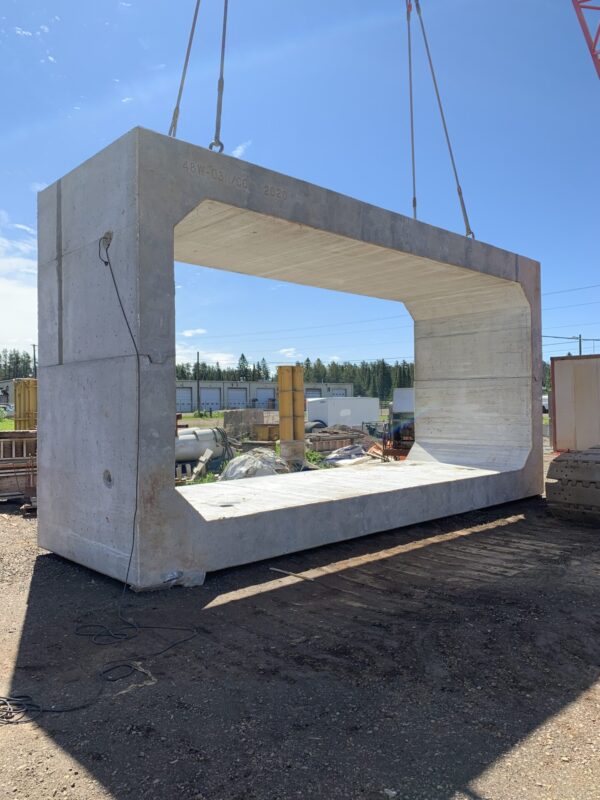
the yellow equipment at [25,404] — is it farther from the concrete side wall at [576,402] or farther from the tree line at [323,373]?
the tree line at [323,373]

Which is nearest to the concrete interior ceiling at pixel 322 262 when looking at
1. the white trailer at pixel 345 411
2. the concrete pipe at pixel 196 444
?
the concrete pipe at pixel 196 444

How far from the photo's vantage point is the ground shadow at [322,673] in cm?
304

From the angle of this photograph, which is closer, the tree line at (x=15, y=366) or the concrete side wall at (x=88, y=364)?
the concrete side wall at (x=88, y=364)

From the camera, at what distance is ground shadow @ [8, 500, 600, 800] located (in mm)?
3035

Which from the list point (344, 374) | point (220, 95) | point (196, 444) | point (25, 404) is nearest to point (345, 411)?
point (196, 444)

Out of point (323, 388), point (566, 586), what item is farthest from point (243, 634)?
point (323, 388)

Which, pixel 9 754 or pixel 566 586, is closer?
pixel 9 754

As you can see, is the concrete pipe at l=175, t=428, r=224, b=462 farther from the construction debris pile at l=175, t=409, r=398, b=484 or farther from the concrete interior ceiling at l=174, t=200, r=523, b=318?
the concrete interior ceiling at l=174, t=200, r=523, b=318

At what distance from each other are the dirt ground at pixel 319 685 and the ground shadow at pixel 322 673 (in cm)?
1

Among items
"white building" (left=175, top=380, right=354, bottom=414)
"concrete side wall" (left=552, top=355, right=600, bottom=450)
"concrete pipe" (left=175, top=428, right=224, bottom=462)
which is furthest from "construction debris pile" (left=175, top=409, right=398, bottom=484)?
"white building" (left=175, top=380, right=354, bottom=414)

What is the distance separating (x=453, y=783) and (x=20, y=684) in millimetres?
2803

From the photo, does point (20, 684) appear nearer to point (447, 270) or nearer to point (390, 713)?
point (390, 713)

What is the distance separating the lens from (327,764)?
3051 millimetres
